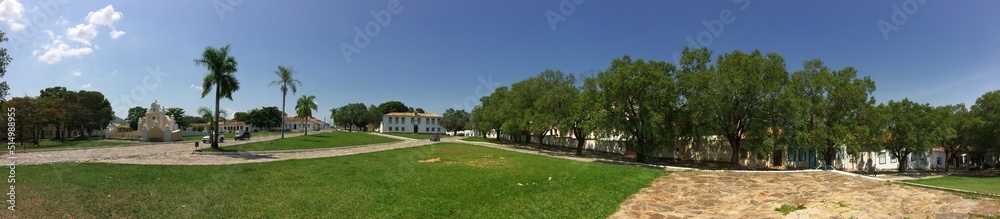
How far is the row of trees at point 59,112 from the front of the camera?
1606 inches

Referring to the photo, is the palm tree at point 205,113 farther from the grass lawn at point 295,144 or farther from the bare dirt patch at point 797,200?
the bare dirt patch at point 797,200

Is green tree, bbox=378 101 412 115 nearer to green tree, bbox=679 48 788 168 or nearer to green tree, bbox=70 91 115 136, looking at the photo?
green tree, bbox=70 91 115 136

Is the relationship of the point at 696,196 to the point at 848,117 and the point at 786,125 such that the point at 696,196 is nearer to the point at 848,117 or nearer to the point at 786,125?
the point at 786,125

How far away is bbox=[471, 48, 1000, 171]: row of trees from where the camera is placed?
25.9 meters

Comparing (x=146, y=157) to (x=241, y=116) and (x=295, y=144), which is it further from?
(x=241, y=116)

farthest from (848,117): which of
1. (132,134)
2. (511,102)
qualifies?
(132,134)

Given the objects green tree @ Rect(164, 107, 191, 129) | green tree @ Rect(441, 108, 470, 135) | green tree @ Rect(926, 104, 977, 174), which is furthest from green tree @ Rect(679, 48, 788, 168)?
green tree @ Rect(164, 107, 191, 129)

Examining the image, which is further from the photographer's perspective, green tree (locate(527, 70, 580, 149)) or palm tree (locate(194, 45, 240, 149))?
green tree (locate(527, 70, 580, 149))

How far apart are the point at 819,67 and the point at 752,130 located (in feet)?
30.2

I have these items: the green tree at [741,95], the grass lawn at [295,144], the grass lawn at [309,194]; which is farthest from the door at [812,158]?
the grass lawn at [295,144]

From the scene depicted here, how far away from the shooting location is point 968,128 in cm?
3694

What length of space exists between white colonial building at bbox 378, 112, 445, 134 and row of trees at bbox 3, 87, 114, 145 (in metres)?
48.4

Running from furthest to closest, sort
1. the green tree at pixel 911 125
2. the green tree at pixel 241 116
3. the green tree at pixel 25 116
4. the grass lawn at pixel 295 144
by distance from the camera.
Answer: the green tree at pixel 241 116, the green tree at pixel 25 116, the green tree at pixel 911 125, the grass lawn at pixel 295 144

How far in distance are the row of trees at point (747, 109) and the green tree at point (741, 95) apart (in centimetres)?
6
